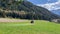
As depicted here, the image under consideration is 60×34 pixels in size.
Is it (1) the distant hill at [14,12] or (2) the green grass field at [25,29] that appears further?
(1) the distant hill at [14,12]

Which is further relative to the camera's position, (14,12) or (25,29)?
(14,12)

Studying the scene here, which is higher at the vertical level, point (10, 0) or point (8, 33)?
point (10, 0)

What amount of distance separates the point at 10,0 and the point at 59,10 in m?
48.1

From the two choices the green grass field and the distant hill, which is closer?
the green grass field

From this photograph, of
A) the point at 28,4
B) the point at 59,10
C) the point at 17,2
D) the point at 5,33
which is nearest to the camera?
the point at 5,33

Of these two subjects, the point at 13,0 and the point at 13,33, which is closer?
the point at 13,33

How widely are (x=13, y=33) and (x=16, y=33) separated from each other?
39 cm

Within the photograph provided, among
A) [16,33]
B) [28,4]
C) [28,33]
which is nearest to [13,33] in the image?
[16,33]

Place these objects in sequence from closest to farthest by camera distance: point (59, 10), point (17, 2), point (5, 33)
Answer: point (5, 33) → point (17, 2) → point (59, 10)

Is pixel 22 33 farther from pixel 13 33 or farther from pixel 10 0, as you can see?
pixel 10 0

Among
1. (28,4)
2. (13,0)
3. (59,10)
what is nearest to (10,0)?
(13,0)

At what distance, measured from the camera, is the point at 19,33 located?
81.9 feet

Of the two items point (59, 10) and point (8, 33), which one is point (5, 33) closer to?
Answer: point (8, 33)

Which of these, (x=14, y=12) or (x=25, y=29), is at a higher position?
(x=14, y=12)
